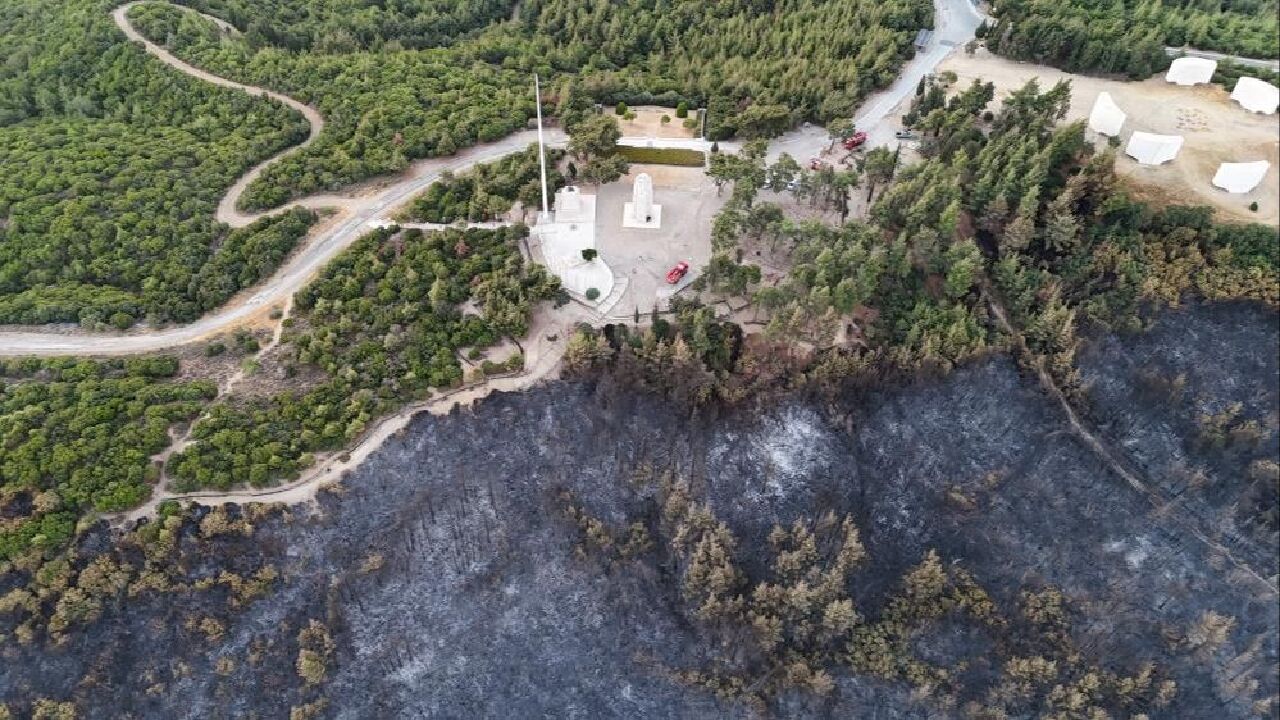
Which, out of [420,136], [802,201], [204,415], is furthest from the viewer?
[420,136]

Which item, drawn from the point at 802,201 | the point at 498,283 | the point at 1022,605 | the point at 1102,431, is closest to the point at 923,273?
the point at 802,201

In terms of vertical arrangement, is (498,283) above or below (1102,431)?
above

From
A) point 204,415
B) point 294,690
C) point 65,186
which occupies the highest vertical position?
point 65,186

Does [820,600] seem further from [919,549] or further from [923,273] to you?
[923,273]

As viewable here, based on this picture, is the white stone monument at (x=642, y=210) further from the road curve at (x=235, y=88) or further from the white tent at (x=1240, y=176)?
the white tent at (x=1240, y=176)

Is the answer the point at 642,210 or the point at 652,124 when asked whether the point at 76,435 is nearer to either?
the point at 642,210

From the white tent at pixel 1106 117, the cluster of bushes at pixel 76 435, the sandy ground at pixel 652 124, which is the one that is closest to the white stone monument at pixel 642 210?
the sandy ground at pixel 652 124
